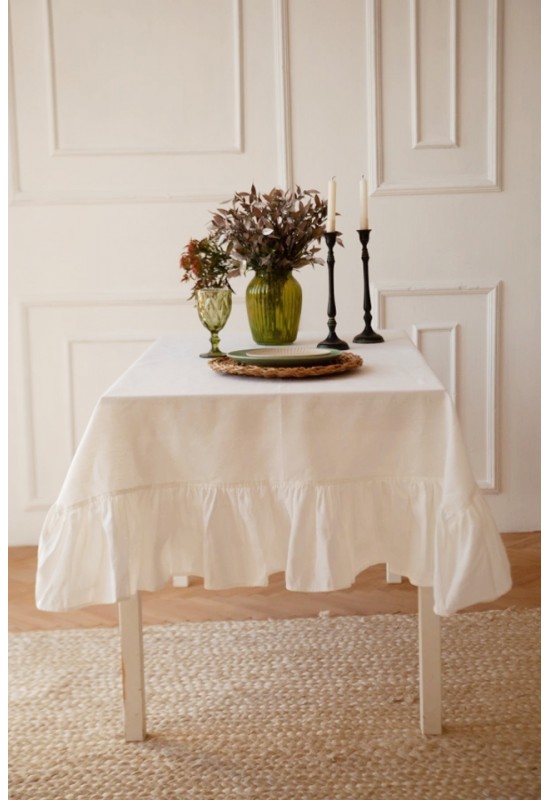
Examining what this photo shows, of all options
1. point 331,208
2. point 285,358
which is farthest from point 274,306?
point 285,358

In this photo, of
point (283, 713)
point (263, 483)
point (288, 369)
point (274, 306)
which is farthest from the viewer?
point (274, 306)

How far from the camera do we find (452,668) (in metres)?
2.26

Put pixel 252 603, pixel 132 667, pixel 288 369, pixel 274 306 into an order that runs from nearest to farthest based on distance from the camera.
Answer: pixel 288 369 < pixel 132 667 < pixel 274 306 < pixel 252 603

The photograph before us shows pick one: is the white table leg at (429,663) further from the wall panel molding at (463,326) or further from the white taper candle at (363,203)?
the wall panel molding at (463,326)

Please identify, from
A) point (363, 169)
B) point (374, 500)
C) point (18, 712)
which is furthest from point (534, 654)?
point (363, 169)

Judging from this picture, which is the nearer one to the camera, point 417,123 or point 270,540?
point 270,540

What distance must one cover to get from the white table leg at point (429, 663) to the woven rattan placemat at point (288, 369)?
0.47m

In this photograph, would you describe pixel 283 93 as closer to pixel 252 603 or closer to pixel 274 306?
pixel 274 306

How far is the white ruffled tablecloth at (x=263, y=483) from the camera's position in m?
1.67

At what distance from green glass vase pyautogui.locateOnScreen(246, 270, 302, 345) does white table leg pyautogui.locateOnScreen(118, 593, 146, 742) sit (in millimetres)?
710

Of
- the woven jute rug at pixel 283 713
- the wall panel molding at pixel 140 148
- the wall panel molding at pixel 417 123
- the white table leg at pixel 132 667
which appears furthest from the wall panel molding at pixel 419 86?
the white table leg at pixel 132 667

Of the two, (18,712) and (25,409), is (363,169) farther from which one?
(18,712)

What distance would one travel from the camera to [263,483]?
5.60 ft

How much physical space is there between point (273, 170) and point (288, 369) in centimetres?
156
